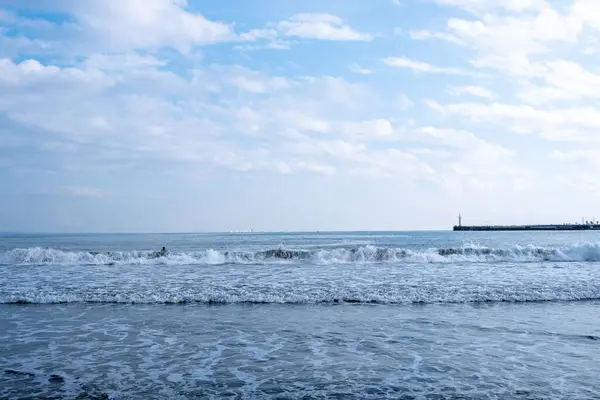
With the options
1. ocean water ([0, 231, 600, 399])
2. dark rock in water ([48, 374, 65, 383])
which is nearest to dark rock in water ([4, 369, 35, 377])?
ocean water ([0, 231, 600, 399])

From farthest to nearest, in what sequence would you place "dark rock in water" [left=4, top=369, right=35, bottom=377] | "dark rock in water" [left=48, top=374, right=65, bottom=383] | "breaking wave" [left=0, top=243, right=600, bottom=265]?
1. "breaking wave" [left=0, top=243, right=600, bottom=265]
2. "dark rock in water" [left=4, top=369, right=35, bottom=377]
3. "dark rock in water" [left=48, top=374, right=65, bottom=383]

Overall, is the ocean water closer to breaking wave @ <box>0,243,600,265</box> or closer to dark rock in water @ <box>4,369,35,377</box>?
dark rock in water @ <box>4,369,35,377</box>

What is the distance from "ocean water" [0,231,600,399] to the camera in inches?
316

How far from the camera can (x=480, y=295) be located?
17.8m

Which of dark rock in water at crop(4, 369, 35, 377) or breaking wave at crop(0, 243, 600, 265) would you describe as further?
breaking wave at crop(0, 243, 600, 265)

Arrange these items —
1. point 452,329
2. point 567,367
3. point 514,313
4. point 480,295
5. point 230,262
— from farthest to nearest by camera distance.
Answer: point 230,262
point 480,295
point 514,313
point 452,329
point 567,367

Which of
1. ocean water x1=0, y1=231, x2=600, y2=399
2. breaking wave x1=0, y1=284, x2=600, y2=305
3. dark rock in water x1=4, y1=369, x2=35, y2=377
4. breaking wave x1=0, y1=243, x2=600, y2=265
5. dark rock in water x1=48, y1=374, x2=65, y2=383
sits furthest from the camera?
→ breaking wave x1=0, y1=243, x2=600, y2=265

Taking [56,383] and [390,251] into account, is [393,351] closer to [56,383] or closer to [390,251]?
[56,383]

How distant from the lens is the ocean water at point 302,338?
8023mm

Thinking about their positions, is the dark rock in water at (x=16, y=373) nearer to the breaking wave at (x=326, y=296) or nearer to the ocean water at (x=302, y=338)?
the ocean water at (x=302, y=338)

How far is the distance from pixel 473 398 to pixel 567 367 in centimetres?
283

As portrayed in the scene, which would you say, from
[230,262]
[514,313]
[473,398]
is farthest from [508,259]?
[473,398]

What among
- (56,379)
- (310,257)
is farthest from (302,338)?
(310,257)

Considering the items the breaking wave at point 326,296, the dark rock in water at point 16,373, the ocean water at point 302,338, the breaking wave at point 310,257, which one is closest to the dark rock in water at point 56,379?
the ocean water at point 302,338
